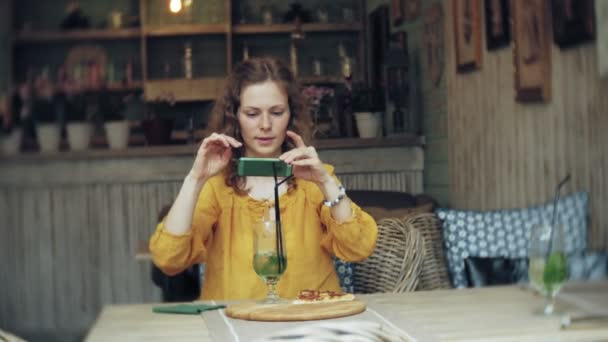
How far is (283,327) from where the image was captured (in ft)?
5.16

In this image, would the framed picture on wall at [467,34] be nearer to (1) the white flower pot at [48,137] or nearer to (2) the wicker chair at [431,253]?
(2) the wicker chair at [431,253]

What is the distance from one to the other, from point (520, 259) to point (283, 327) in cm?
117

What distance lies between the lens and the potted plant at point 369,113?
148 inches

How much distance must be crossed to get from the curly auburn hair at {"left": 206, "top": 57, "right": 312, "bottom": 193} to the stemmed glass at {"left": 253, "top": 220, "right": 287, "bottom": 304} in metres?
0.48

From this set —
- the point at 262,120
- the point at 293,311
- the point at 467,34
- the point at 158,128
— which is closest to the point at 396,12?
the point at 467,34

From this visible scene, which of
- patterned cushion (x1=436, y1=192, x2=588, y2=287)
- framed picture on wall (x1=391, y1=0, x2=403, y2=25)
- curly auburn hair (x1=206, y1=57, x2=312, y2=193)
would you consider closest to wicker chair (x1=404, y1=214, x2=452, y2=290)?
patterned cushion (x1=436, y1=192, x2=588, y2=287)

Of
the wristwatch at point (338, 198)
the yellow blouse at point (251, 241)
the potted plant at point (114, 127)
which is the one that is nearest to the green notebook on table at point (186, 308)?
the yellow blouse at point (251, 241)

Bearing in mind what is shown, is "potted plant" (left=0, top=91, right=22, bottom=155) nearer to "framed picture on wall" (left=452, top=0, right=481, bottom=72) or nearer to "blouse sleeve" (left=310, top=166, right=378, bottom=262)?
"blouse sleeve" (left=310, top=166, right=378, bottom=262)

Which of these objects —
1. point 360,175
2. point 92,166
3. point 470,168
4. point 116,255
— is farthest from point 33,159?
point 470,168

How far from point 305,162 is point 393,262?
1.01m

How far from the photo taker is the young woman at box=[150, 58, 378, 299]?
6.71ft

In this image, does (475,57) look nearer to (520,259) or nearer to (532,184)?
(532,184)

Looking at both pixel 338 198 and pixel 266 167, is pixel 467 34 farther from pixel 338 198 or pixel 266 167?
pixel 266 167

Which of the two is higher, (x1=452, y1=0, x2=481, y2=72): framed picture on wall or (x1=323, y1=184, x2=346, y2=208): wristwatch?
(x1=452, y1=0, x2=481, y2=72): framed picture on wall
